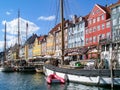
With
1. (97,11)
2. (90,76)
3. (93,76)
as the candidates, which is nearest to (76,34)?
(97,11)

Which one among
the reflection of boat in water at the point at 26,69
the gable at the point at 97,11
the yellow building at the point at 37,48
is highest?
the gable at the point at 97,11

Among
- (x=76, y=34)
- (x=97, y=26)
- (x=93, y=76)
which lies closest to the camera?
(x=93, y=76)

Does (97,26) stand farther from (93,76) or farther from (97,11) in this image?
(93,76)

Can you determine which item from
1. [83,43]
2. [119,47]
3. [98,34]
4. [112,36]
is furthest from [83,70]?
[83,43]

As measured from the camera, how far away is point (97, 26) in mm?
86812

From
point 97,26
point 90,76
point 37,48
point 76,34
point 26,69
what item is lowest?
point 26,69

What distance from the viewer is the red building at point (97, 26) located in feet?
268

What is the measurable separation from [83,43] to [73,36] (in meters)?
8.73

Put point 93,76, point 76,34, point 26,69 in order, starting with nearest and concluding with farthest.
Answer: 1. point 93,76
2. point 26,69
3. point 76,34

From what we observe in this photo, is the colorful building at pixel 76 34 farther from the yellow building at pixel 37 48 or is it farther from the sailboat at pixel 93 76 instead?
the yellow building at pixel 37 48

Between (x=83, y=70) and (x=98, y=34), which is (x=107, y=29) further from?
(x=83, y=70)

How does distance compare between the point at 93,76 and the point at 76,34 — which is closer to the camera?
the point at 93,76

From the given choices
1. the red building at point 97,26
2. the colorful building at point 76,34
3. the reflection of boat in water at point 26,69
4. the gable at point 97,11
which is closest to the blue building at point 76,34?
the colorful building at point 76,34

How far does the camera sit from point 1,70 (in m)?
99.9
